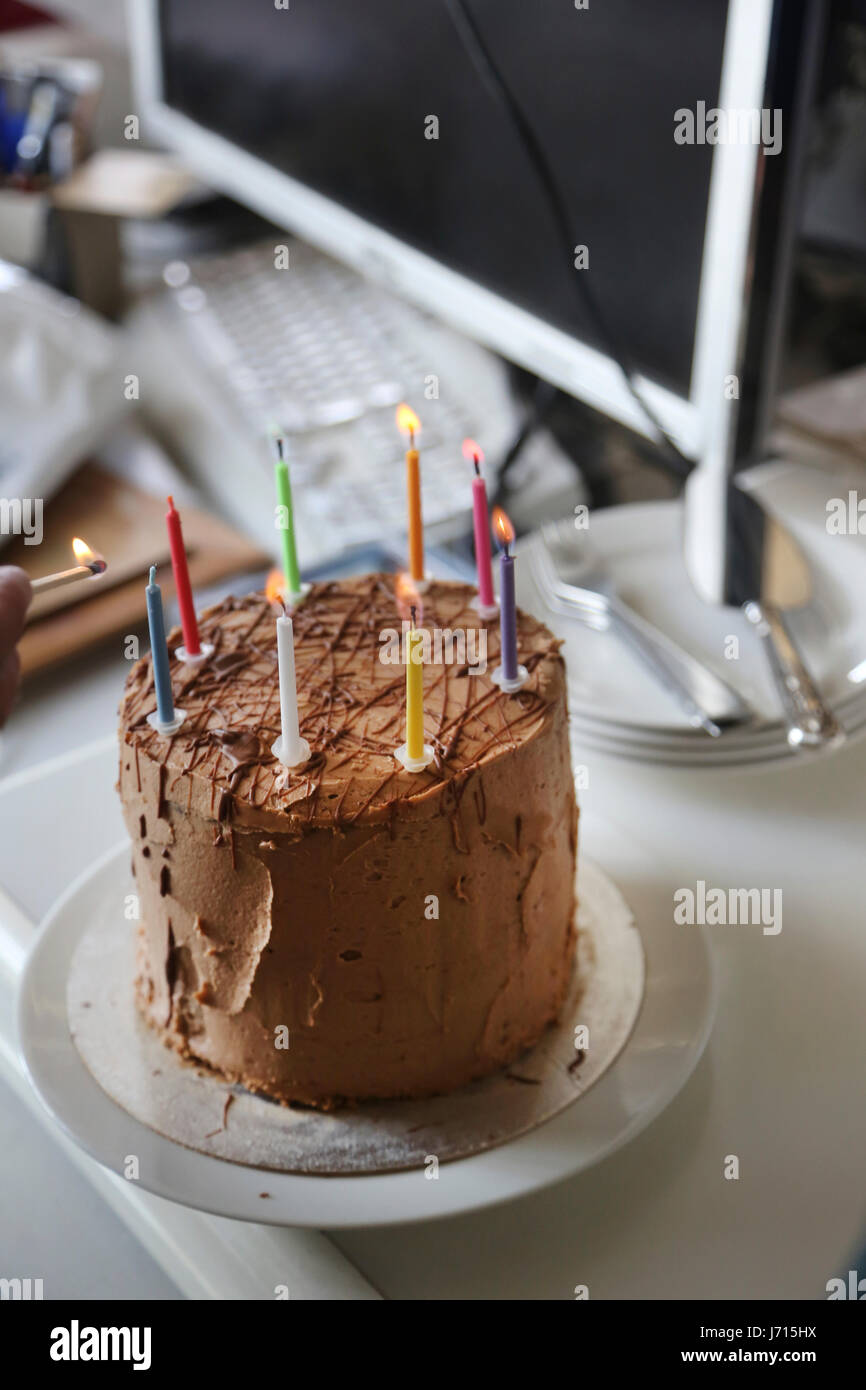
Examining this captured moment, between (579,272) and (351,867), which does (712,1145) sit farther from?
(579,272)

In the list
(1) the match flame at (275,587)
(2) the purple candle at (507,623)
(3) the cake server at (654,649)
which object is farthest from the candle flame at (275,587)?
(3) the cake server at (654,649)

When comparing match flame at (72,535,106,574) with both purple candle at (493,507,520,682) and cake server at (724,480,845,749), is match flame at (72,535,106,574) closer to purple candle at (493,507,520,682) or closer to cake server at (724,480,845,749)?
purple candle at (493,507,520,682)

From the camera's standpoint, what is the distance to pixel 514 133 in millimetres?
827

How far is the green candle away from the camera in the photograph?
583mm

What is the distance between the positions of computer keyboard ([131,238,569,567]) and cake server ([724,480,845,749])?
0.71 ft

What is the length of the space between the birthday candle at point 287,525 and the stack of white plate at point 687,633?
200mm

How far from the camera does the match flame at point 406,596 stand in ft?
1.95

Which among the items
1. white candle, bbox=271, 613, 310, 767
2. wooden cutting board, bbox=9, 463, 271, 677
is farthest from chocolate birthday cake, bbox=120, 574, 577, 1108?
wooden cutting board, bbox=9, 463, 271, 677

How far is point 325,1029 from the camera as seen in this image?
52 cm

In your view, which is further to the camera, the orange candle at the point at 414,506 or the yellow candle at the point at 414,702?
the orange candle at the point at 414,506

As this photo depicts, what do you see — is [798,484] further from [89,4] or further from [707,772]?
[89,4]

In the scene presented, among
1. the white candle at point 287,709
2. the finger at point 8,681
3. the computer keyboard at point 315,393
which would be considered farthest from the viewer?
the computer keyboard at point 315,393

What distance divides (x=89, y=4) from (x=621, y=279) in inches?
62.9

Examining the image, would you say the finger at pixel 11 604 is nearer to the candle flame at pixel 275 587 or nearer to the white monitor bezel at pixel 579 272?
the candle flame at pixel 275 587
